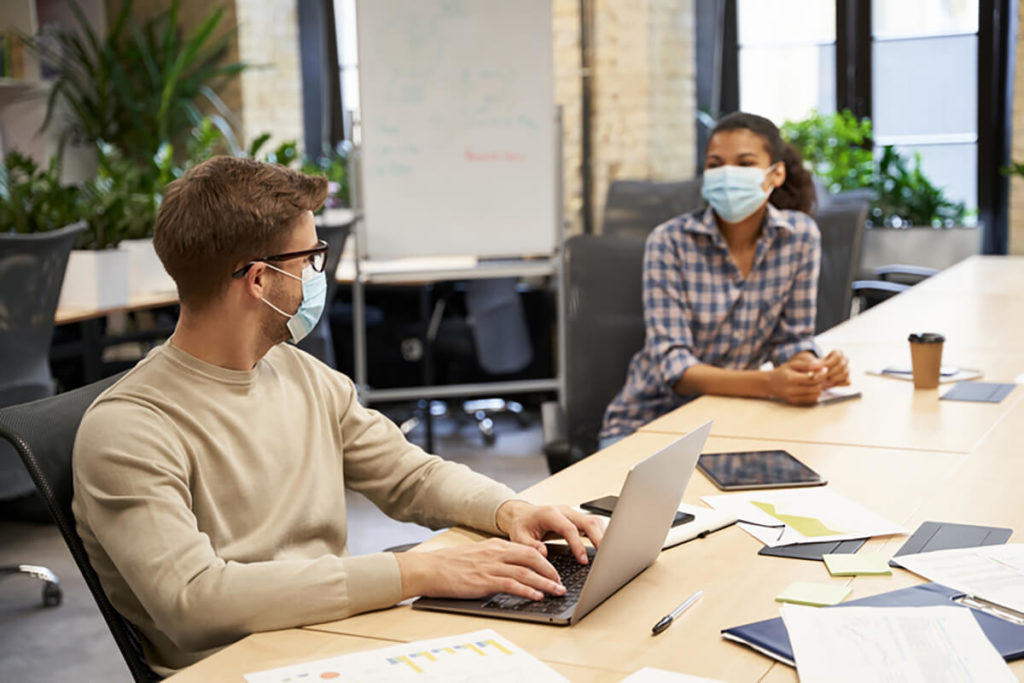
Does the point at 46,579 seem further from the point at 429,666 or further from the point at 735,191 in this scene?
the point at 429,666

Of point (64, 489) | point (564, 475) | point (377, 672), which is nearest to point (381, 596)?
point (377, 672)

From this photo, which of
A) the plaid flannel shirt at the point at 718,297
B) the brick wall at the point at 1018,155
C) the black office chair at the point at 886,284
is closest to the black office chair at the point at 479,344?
the black office chair at the point at 886,284

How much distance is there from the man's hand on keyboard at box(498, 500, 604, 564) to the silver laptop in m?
0.04

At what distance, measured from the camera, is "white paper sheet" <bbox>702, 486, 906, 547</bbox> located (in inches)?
59.7

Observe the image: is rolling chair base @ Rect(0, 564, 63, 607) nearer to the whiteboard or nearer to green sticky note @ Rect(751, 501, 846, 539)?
the whiteboard

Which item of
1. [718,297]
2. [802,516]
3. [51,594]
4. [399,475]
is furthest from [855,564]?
[51,594]

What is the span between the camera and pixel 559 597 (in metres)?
1.32

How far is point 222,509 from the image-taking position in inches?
58.4

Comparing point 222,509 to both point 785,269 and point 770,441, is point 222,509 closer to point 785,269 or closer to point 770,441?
point 770,441

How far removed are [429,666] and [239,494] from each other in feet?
1.49

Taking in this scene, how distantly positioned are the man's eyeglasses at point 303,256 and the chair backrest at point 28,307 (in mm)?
1741

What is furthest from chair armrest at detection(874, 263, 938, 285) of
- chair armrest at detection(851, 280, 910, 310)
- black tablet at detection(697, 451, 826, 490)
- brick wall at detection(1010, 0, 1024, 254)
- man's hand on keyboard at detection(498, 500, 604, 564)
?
man's hand on keyboard at detection(498, 500, 604, 564)

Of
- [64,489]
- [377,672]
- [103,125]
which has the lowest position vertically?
[377,672]

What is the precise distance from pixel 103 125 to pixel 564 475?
501 centimetres
